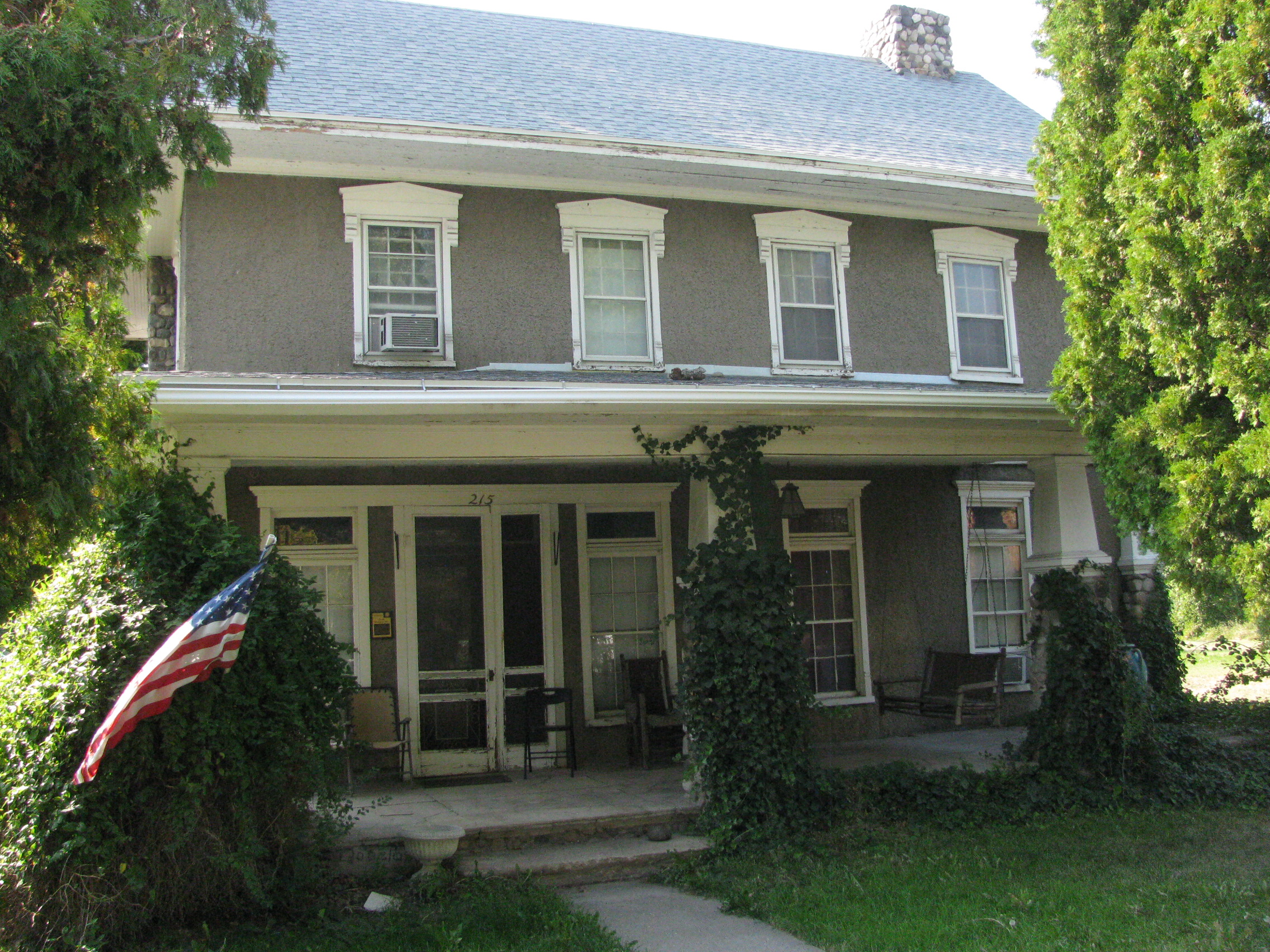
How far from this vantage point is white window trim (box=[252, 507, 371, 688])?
9.26 metres

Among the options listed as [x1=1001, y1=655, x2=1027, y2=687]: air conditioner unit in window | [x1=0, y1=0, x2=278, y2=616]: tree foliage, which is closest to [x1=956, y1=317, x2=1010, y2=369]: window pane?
[x1=1001, y1=655, x2=1027, y2=687]: air conditioner unit in window

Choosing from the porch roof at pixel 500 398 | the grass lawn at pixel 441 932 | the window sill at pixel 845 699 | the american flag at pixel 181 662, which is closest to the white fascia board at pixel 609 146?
the porch roof at pixel 500 398

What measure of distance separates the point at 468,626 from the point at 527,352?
8.29ft

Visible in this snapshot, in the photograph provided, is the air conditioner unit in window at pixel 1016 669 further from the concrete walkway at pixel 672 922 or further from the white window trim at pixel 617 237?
the concrete walkway at pixel 672 922

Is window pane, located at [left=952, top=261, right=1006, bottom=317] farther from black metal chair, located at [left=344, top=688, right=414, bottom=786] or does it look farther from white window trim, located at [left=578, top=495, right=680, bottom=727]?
black metal chair, located at [left=344, top=688, right=414, bottom=786]

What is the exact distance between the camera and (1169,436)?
6.24 meters

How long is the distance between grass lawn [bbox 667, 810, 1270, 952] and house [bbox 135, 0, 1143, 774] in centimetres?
145

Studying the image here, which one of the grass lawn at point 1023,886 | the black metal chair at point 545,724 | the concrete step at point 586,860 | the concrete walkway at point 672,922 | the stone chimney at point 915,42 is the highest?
the stone chimney at point 915,42

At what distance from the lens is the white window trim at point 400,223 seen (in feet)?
30.8

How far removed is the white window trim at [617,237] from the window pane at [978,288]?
3322 mm

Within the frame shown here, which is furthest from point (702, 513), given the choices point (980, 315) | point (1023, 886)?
point (980, 315)

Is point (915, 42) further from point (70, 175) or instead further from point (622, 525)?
point (70, 175)

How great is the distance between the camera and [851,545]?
36.7ft

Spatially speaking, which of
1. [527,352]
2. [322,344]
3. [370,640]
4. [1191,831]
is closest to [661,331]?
[527,352]
